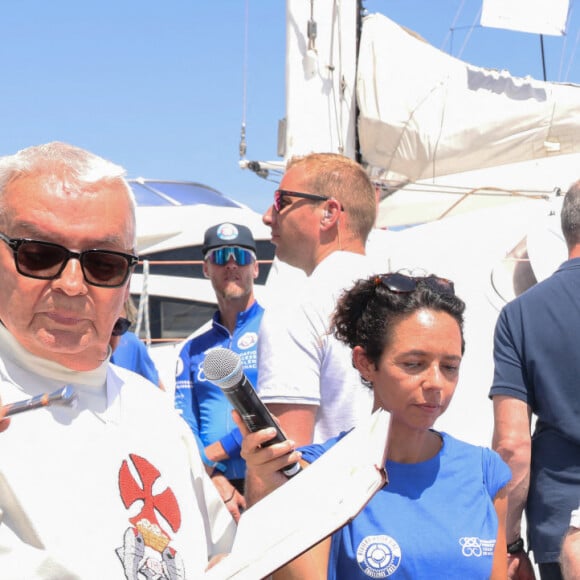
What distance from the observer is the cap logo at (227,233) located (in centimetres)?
420

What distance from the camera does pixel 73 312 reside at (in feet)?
5.23

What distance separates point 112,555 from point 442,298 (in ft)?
3.71

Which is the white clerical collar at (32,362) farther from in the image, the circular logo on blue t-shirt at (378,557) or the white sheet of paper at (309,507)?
the circular logo on blue t-shirt at (378,557)

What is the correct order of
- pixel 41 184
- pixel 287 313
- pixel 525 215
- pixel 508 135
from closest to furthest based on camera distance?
pixel 41 184
pixel 287 313
pixel 525 215
pixel 508 135

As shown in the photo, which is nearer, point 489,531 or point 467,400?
point 489,531

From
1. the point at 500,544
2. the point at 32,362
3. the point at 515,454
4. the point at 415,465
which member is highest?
the point at 32,362

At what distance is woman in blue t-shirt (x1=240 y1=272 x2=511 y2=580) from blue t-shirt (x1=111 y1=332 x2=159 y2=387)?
183cm

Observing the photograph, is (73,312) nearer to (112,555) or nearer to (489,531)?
(112,555)

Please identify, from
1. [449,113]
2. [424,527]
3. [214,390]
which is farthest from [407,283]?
[449,113]

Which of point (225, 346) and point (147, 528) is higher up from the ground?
point (147, 528)

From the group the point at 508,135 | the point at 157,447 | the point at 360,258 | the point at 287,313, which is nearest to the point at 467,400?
the point at 360,258

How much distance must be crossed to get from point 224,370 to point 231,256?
2.70m

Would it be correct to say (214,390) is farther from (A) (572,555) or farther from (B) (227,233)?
(A) (572,555)

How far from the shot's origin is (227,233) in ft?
13.8
